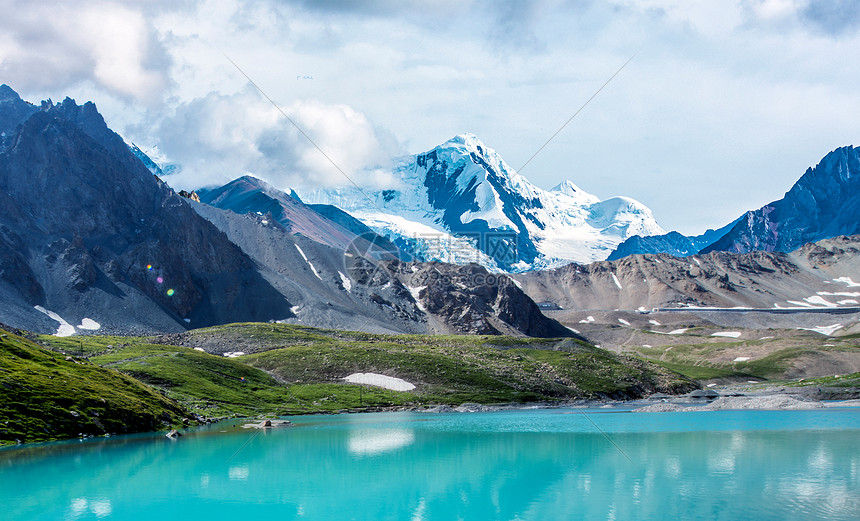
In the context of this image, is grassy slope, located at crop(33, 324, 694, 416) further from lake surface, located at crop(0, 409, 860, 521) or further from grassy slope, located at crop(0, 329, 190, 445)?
lake surface, located at crop(0, 409, 860, 521)

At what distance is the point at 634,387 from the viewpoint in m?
170

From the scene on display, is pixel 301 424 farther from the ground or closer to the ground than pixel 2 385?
closer to the ground

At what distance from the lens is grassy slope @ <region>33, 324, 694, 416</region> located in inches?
4963

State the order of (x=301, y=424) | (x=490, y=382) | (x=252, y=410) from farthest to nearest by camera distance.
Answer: (x=490, y=382), (x=252, y=410), (x=301, y=424)

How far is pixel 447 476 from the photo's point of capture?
5438 cm

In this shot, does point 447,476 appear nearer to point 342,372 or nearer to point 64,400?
point 64,400

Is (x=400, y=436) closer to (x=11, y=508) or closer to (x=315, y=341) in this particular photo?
(x=11, y=508)

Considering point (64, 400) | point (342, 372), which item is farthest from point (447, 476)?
point (342, 372)

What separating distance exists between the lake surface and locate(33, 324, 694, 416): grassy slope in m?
41.3

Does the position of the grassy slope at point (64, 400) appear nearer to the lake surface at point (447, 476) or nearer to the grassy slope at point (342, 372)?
the lake surface at point (447, 476)

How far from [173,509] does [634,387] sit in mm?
143721

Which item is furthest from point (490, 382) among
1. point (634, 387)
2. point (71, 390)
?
point (71, 390)

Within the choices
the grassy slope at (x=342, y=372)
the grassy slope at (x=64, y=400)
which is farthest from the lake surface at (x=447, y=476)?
the grassy slope at (x=342, y=372)

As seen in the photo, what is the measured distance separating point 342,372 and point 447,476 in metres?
105
